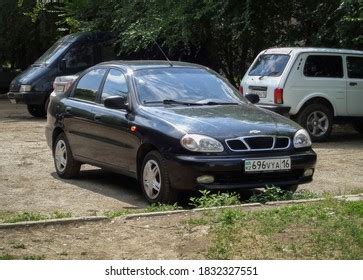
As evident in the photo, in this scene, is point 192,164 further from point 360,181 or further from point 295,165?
point 360,181

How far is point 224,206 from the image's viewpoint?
7.43 meters

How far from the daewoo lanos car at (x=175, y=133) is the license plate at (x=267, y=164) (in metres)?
0.01

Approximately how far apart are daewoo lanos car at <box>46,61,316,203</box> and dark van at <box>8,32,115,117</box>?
889 cm

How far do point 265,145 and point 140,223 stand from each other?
1.90m

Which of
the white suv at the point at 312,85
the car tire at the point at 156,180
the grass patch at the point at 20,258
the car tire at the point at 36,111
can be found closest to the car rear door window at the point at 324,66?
the white suv at the point at 312,85

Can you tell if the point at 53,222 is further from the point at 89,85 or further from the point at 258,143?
the point at 89,85

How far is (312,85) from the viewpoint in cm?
1471

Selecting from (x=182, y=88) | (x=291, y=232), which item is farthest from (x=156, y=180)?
(x=291, y=232)

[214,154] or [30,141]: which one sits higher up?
[214,154]

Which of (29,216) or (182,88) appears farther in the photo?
(182,88)

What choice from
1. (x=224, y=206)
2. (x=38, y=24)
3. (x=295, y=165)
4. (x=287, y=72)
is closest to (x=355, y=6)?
(x=287, y=72)

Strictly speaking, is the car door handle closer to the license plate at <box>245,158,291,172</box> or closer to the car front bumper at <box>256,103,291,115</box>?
the license plate at <box>245,158,291,172</box>

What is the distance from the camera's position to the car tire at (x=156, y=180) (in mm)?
8188

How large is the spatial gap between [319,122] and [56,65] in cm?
747
